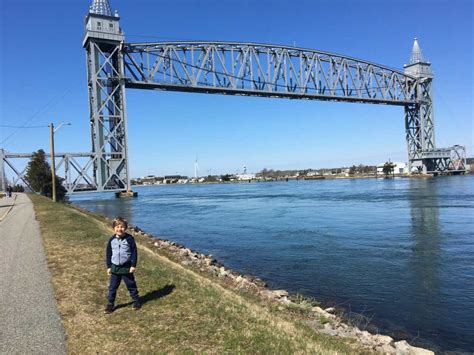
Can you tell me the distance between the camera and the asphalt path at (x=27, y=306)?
21.1ft

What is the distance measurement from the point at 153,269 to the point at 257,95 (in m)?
88.6

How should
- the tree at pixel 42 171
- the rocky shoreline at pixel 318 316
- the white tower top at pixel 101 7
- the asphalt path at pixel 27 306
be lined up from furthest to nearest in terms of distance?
the white tower top at pixel 101 7 < the tree at pixel 42 171 < the rocky shoreline at pixel 318 316 < the asphalt path at pixel 27 306

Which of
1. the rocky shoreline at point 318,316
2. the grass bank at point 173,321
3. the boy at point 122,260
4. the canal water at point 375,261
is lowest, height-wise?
the canal water at point 375,261

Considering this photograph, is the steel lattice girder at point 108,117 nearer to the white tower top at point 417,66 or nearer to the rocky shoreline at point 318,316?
the rocky shoreline at point 318,316

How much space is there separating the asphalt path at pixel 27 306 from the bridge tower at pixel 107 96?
219ft

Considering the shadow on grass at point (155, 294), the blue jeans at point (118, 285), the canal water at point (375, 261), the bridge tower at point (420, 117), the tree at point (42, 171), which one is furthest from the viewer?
the bridge tower at point (420, 117)

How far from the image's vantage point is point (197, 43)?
94.1 metres

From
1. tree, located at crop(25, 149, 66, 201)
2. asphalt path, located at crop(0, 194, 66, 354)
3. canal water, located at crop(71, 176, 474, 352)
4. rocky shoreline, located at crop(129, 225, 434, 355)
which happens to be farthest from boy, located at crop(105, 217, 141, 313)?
tree, located at crop(25, 149, 66, 201)

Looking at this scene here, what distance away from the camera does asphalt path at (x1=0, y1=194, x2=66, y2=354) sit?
21.1 feet

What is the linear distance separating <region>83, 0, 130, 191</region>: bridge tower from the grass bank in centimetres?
7045

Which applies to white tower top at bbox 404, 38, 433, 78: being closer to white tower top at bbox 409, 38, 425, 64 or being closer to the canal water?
white tower top at bbox 409, 38, 425, 64

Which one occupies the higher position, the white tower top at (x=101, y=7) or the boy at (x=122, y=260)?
the white tower top at (x=101, y=7)

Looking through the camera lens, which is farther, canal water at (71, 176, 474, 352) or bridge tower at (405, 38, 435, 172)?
bridge tower at (405, 38, 435, 172)

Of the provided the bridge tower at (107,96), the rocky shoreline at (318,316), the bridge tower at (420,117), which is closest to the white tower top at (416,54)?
the bridge tower at (420,117)
